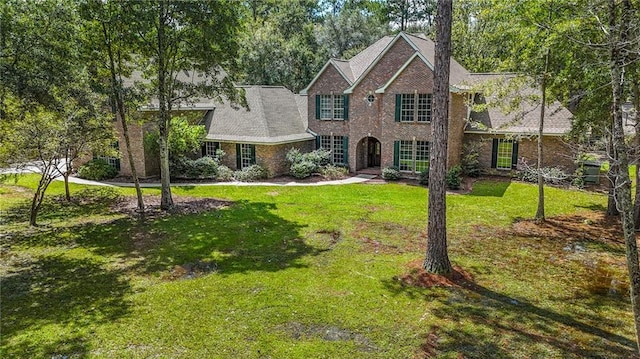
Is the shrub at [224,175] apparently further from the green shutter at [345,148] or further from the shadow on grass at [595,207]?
the shadow on grass at [595,207]

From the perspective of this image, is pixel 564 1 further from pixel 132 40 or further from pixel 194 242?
pixel 132 40

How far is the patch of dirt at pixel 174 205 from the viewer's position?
1852 cm

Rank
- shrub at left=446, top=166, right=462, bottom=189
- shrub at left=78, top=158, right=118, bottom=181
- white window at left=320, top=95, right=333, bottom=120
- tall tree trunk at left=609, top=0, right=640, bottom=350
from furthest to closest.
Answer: white window at left=320, top=95, right=333, bottom=120 < shrub at left=78, top=158, right=118, bottom=181 < shrub at left=446, top=166, right=462, bottom=189 < tall tree trunk at left=609, top=0, right=640, bottom=350

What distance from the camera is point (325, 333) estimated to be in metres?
8.59

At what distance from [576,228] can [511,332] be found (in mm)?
9377

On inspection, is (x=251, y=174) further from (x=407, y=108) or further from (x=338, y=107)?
(x=407, y=108)

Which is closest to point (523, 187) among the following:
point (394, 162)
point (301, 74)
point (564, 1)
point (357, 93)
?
point (394, 162)

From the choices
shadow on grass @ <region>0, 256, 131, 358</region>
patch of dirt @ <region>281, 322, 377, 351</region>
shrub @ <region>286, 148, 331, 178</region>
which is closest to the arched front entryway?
shrub @ <region>286, 148, 331, 178</region>

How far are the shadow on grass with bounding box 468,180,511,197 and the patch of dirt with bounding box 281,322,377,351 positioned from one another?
47.6 feet

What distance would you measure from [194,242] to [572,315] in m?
11.1

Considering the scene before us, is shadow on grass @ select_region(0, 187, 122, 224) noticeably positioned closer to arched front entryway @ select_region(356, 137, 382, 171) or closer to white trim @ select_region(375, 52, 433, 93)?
arched front entryway @ select_region(356, 137, 382, 171)

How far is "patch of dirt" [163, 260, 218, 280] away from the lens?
11625 mm

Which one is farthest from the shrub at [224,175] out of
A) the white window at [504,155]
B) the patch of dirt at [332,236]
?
the white window at [504,155]

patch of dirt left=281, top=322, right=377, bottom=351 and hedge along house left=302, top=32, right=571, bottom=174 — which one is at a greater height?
hedge along house left=302, top=32, right=571, bottom=174
